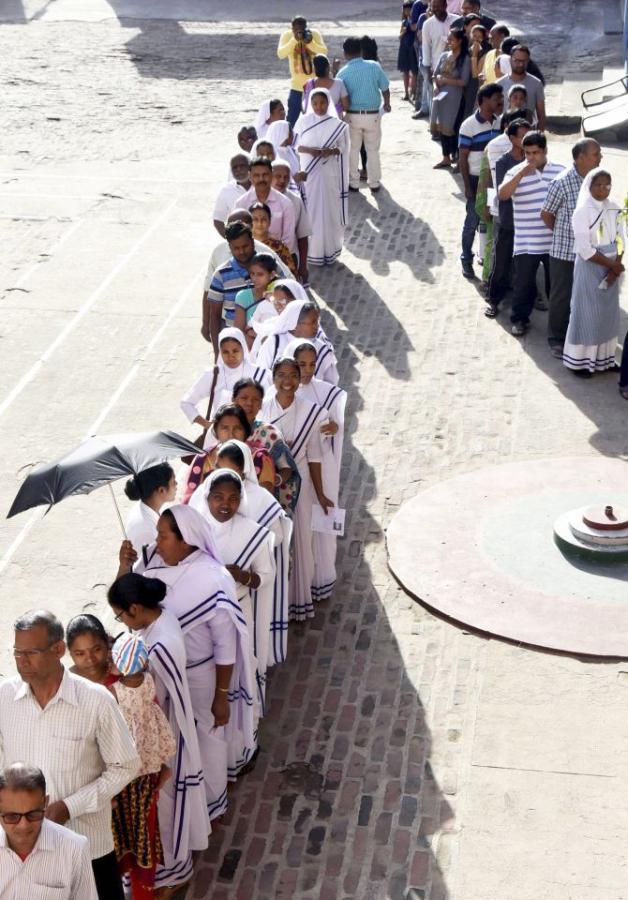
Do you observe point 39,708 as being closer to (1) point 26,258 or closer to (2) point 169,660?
(2) point 169,660

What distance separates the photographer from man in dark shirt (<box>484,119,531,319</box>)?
511 inches

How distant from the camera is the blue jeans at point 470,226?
14.7 metres

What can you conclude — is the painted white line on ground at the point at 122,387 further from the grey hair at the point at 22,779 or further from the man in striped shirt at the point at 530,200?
the grey hair at the point at 22,779

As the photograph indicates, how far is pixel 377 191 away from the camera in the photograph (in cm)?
1836

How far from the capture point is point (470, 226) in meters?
14.9

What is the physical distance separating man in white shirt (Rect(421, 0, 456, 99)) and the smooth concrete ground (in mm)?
1179

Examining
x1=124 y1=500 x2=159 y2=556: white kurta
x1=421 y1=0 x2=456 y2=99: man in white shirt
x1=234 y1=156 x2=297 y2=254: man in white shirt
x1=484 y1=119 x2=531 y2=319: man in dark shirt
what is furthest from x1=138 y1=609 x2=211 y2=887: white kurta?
x1=421 y1=0 x2=456 y2=99: man in white shirt

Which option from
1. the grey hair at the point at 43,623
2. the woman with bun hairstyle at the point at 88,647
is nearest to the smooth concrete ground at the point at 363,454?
the woman with bun hairstyle at the point at 88,647

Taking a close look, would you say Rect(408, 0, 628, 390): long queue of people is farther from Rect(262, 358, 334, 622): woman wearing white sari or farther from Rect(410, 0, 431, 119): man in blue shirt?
Rect(410, 0, 431, 119): man in blue shirt

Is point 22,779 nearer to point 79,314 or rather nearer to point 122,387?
point 122,387

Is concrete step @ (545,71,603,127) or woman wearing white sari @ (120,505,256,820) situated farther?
concrete step @ (545,71,603,127)

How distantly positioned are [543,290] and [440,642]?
675 centimetres

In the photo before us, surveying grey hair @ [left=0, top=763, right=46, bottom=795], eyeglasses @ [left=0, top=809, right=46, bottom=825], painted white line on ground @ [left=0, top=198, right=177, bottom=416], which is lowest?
painted white line on ground @ [left=0, top=198, right=177, bottom=416]

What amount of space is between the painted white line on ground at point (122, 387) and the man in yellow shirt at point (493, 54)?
4967 millimetres
